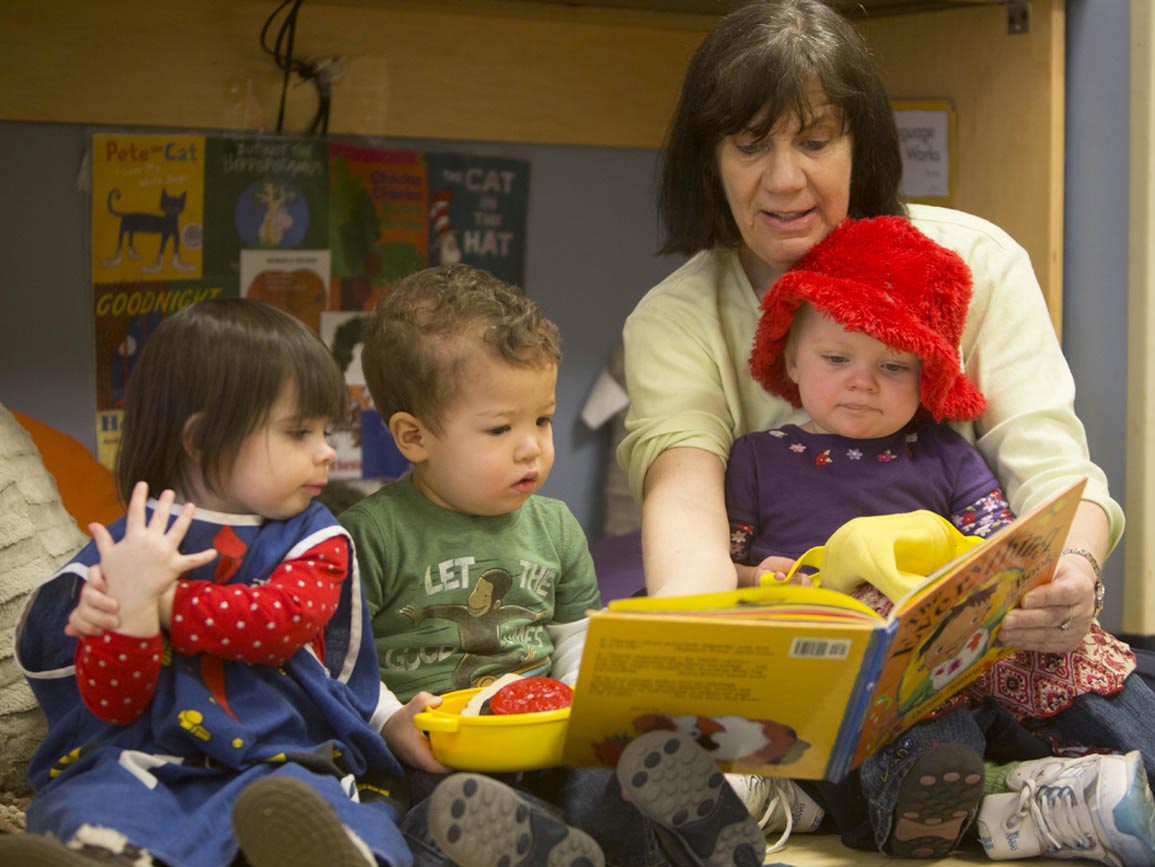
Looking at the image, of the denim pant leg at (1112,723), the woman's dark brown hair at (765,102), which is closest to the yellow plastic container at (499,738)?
the denim pant leg at (1112,723)

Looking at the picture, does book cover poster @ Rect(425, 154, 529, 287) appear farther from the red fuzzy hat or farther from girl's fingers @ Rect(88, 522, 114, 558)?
girl's fingers @ Rect(88, 522, 114, 558)

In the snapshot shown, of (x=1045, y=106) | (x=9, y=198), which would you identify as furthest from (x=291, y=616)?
(x=1045, y=106)

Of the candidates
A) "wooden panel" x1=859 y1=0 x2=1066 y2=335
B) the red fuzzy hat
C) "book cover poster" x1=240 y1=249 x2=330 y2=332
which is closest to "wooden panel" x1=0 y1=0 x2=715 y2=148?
"book cover poster" x1=240 y1=249 x2=330 y2=332

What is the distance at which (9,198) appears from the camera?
5.47 ft

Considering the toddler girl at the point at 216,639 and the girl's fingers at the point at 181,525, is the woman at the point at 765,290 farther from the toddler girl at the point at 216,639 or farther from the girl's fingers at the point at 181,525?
the girl's fingers at the point at 181,525

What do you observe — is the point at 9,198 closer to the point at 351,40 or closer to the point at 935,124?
the point at 351,40

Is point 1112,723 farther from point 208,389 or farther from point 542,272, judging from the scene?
point 542,272

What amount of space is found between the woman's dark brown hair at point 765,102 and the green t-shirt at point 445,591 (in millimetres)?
420

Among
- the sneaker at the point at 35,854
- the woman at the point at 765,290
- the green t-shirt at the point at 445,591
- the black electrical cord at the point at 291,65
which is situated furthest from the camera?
the black electrical cord at the point at 291,65

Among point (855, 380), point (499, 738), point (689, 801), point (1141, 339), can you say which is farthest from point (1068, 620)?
point (1141, 339)

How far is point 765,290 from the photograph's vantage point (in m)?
1.48

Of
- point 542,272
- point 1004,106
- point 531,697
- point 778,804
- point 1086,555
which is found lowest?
point 778,804

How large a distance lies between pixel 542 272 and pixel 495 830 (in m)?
1.24

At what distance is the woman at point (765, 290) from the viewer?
4.33 feet
